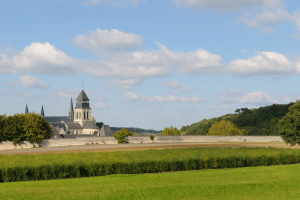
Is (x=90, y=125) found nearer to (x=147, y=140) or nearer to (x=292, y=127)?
(x=147, y=140)

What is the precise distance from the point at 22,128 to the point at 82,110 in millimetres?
102765

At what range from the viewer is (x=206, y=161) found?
21.6m

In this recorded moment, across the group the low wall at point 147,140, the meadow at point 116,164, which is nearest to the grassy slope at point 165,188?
the meadow at point 116,164

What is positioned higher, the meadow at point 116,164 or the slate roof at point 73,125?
the slate roof at point 73,125

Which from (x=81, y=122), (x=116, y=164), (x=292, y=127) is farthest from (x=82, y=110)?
(x=116, y=164)

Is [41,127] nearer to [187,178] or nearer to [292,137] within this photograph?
[292,137]

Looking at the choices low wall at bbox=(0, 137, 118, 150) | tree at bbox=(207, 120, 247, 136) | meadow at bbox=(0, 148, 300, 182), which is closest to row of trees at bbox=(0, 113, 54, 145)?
low wall at bbox=(0, 137, 118, 150)

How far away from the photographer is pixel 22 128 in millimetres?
56594

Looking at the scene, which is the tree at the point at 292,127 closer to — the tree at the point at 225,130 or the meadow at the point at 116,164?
the meadow at the point at 116,164

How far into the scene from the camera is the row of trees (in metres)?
55.2

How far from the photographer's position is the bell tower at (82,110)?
158 meters

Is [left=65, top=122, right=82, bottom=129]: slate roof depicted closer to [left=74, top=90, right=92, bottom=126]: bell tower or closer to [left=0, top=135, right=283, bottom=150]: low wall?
[left=74, top=90, right=92, bottom=126]: bell tower

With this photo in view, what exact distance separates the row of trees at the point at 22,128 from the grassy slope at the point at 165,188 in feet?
144

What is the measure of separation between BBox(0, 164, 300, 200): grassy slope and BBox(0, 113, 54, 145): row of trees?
43853mm
